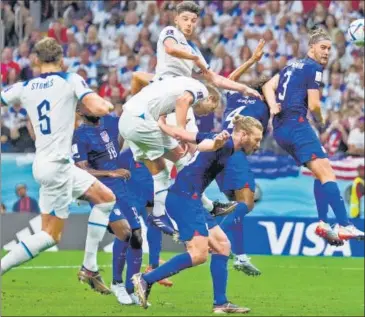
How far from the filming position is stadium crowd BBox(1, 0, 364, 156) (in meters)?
24.6

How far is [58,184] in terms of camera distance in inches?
521

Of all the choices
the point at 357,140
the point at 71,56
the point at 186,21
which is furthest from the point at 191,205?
the point at 71,56

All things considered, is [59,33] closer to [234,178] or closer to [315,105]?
[234,178]

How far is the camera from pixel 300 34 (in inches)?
1027

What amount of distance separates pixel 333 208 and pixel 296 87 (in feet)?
4.81

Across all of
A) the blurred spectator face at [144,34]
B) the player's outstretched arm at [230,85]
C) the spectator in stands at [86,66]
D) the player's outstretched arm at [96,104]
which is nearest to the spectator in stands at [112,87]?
the spectator in stands at [86,66]

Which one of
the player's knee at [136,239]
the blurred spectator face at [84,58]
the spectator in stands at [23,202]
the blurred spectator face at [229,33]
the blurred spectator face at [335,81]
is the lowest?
the spectator in stands at [23,202]

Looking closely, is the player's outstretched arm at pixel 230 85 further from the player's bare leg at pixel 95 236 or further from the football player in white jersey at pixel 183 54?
the player's bare leg at pixel 95 236

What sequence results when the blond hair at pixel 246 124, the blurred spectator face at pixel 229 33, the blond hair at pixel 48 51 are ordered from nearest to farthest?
the blond hair at pixel 246 124 → the blond hair at pixel 48 51 → the blurred spectator face at pixel 229 33

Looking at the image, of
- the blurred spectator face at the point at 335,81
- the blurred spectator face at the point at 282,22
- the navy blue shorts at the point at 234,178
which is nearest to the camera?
the navy blue shorts at the point at 234,178

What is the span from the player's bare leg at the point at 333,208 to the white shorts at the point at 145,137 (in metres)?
2.07

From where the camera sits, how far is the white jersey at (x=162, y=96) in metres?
13.6

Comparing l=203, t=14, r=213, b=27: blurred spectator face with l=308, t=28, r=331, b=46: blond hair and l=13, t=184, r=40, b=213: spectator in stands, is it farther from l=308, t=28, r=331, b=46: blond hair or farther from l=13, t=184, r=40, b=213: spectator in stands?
l=308, t=28, r=331, b=46: blond hair

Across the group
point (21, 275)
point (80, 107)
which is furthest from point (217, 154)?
point (21, 275)
